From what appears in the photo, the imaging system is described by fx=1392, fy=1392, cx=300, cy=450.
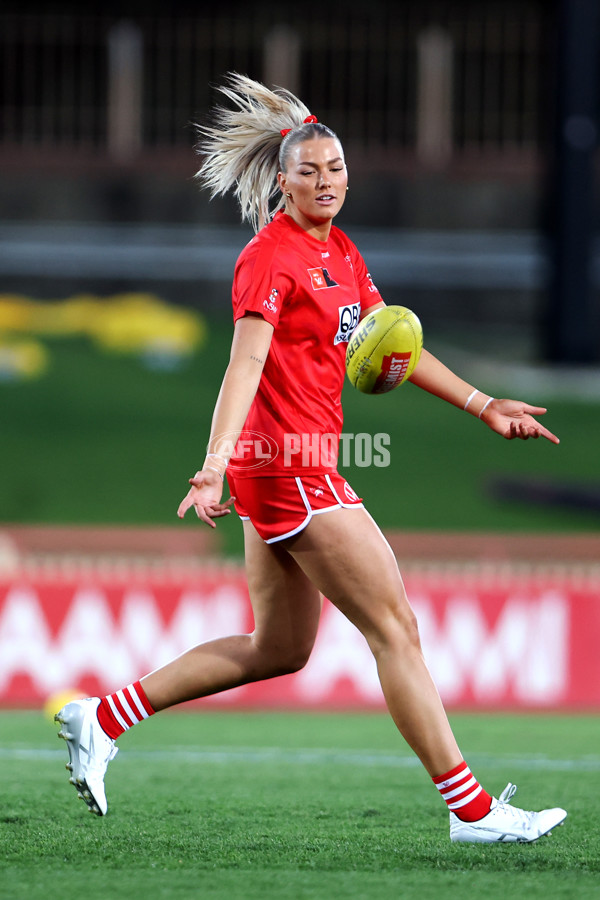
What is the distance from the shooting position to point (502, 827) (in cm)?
418

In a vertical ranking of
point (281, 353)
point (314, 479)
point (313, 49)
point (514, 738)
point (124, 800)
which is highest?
point (313, 49)

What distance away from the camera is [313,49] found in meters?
21.6

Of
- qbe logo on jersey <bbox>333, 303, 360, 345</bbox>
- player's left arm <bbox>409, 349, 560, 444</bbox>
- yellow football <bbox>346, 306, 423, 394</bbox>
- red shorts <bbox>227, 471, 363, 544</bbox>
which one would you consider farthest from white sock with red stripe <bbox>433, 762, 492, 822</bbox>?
qbe logo on jersey <bbox>333, 303, 360, 345</bbox>

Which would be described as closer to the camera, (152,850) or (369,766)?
(152,850)

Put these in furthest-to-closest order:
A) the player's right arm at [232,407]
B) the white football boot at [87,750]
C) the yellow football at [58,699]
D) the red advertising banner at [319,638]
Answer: the red advertising banner at [319,638]
the yellow football at [58,699]
the white football boot at [87,750]
the player's right arm at [232,407]

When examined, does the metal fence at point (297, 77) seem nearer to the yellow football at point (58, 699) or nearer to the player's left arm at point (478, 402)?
the yellow football at point (58, 699)

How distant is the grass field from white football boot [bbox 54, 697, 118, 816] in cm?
11

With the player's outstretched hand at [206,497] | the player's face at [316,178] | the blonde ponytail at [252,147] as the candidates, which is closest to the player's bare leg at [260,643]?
the player's outstretched hand at [206,497]

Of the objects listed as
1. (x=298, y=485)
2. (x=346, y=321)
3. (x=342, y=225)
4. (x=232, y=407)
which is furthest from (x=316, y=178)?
(x=342, y=225)

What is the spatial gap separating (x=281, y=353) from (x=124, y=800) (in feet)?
5.91

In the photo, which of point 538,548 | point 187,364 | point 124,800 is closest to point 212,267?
Result: point 187,364

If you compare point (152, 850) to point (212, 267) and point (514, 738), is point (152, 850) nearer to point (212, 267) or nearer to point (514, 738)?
point (514, 738)

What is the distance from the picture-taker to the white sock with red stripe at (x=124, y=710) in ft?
14.8

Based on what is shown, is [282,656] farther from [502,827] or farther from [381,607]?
[502,827]
